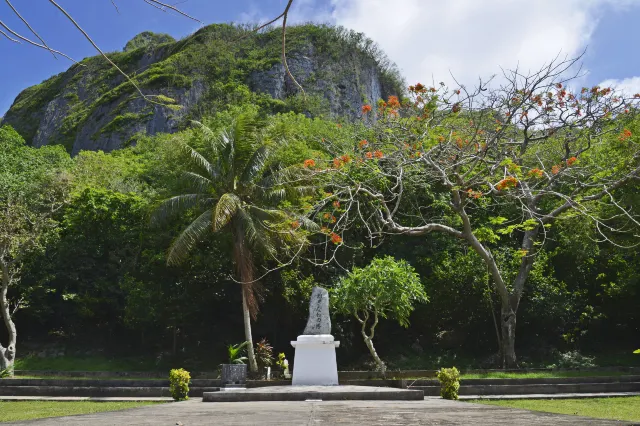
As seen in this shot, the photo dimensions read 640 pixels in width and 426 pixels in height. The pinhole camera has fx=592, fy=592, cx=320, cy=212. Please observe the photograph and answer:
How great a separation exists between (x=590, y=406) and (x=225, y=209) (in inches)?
380

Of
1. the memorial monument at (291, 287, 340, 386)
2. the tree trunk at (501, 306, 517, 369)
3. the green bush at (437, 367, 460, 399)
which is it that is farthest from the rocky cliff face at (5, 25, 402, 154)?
the green bush at (437, 367, 460, 399)

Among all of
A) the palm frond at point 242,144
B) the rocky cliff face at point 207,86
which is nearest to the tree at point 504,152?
the palm frond at point 242,144

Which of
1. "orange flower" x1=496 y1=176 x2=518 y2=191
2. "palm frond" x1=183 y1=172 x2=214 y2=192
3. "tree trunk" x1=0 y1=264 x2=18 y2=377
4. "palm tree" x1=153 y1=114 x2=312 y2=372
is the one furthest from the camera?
"tree trunk" x1=0 y1=264 x2=18 y2=377

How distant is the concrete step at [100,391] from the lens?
12336 millimetres

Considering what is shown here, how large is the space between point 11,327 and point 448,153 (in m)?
14.6

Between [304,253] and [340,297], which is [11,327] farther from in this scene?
[340,297]

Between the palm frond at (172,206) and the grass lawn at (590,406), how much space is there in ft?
32.3

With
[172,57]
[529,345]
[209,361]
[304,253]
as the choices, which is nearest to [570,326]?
[529,345]

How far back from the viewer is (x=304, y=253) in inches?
731

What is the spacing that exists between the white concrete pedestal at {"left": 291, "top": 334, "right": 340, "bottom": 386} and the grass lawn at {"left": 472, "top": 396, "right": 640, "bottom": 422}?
2693 mm

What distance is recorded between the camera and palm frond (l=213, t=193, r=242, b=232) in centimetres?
1504

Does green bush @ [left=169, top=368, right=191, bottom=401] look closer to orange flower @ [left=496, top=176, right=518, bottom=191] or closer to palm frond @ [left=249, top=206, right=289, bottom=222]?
palm frond @ [left=249, top=206, right=289, bottom=222]

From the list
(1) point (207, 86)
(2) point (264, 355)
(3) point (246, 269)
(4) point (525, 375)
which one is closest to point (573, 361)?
(4) point (525, 375)

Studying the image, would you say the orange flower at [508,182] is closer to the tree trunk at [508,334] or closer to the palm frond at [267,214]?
the tree trunk at [508,334]
